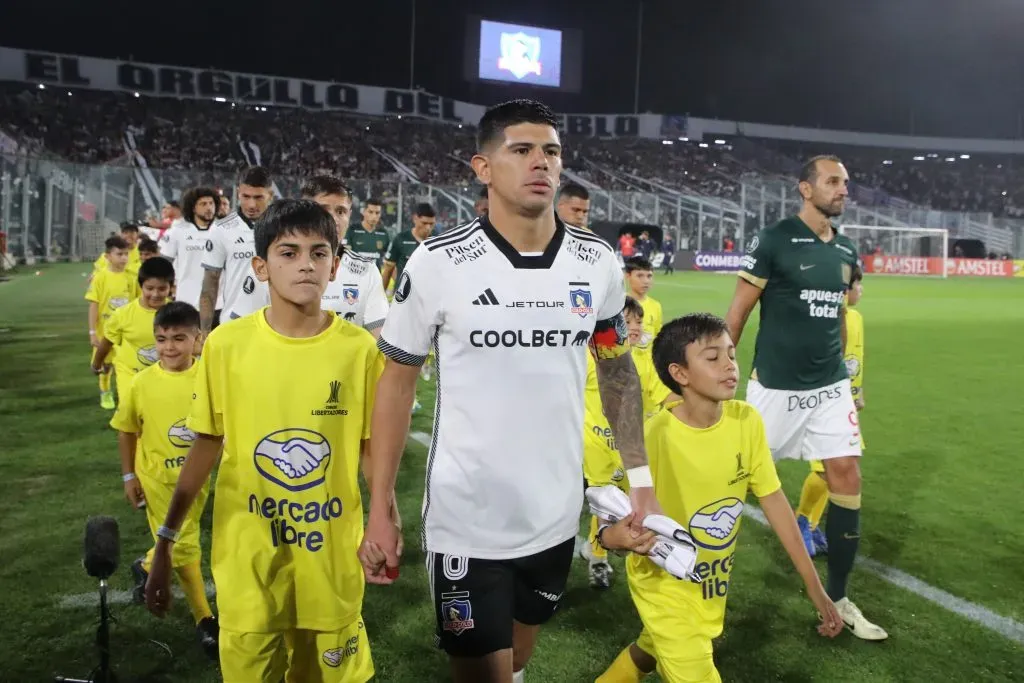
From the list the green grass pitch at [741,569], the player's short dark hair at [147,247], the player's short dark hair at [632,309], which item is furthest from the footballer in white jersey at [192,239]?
the player's short dark hair at [632,309]

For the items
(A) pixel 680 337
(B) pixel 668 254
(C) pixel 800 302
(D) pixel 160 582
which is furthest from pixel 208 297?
(B) pixel 668 254

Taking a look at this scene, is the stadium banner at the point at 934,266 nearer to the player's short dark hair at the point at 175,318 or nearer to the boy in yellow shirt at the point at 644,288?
the boy in yellow shirt at the point at 644,288

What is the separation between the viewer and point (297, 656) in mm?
2932

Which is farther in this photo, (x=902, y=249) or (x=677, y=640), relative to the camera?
(x=902, y=249)

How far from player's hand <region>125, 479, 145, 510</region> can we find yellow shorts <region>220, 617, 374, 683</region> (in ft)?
5.05

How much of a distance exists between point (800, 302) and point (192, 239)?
598cm

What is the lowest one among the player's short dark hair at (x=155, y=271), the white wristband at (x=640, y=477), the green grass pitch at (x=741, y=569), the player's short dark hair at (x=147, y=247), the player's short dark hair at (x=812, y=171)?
the green grass pitch at (x=741, y=569)

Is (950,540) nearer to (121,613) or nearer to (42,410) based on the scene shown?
(121,613)

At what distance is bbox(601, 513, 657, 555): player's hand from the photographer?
2.64 metres

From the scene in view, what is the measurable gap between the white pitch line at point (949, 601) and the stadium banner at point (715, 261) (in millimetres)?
37030

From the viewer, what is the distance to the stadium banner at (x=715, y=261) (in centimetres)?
4122

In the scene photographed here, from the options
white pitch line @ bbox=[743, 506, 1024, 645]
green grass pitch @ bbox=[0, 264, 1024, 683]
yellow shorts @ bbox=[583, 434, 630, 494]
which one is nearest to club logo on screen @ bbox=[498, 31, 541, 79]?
green grass pitch @ bbox=[0, 264, 1024, 683]

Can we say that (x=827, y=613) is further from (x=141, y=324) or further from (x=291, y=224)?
(x=141, y=324)

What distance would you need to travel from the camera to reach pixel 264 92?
51625mm
